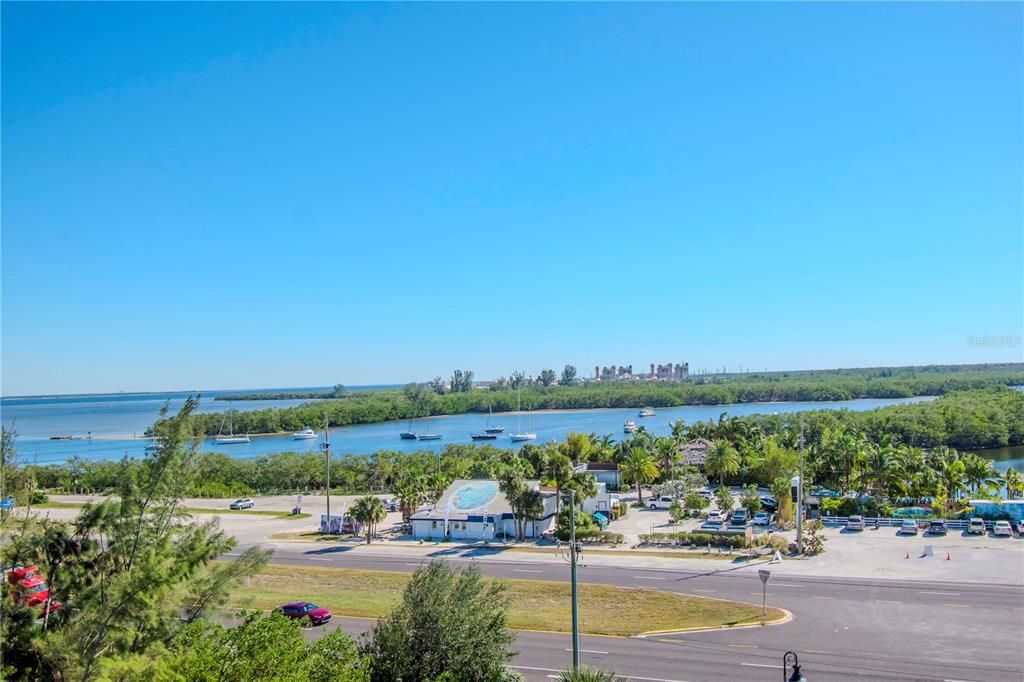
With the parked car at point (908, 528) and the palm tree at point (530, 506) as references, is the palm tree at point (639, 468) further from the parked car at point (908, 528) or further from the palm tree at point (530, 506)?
the parked car at point (908, 528)

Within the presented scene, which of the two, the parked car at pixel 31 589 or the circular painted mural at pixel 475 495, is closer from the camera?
the parked car at pixel 31 589

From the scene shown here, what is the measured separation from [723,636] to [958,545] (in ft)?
79.3

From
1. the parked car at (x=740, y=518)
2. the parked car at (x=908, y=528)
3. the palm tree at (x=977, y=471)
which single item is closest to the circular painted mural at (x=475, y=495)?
the parked car at (x=740, y=518)

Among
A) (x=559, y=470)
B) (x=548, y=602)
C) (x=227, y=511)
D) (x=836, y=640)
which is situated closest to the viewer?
(x=836, y=640)

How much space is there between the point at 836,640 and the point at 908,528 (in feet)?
82.7

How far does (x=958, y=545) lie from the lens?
42.7 m

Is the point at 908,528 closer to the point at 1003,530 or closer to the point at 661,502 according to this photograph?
the point at 1003,530

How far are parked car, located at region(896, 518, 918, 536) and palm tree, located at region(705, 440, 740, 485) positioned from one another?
59.3ft

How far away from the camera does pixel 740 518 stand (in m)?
51.5

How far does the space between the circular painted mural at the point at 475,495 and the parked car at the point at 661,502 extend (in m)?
14.7

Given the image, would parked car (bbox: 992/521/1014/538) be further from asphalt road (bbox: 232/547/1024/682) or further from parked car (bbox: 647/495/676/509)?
parked car (bbox: 647/495/676/509)

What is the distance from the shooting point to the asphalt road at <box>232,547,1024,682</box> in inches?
939

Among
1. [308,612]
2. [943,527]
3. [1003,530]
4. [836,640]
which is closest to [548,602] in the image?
[308,612]

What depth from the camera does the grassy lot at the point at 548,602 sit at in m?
30.1
